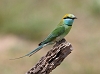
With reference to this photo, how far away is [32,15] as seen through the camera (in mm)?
7113

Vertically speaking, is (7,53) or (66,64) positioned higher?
(7,53)

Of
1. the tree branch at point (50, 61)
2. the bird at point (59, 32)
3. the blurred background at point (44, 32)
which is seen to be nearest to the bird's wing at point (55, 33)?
the bird at point (59, 32)

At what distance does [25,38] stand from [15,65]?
1.02 meters

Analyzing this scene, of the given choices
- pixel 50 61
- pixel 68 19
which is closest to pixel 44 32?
pixel 68 19

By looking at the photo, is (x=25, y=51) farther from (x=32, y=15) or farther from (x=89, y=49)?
(x=32, y=15)

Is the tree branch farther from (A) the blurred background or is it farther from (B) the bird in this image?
(A) the blurred background

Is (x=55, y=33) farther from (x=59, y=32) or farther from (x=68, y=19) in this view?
(x=68, y=19)

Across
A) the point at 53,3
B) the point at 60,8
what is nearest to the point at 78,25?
the point at 60,8

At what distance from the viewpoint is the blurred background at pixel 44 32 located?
5265mm

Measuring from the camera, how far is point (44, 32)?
20.6ft

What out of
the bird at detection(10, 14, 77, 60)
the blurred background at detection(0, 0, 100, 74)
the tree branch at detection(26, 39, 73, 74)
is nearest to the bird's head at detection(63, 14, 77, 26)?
the bird at detection(10, 14, 77, 60)

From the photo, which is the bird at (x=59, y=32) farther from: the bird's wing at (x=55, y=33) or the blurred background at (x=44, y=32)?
the blurred background at (x=44, y=32)

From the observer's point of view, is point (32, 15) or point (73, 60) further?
point (32, 15)

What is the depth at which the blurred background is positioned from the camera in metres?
5.27
